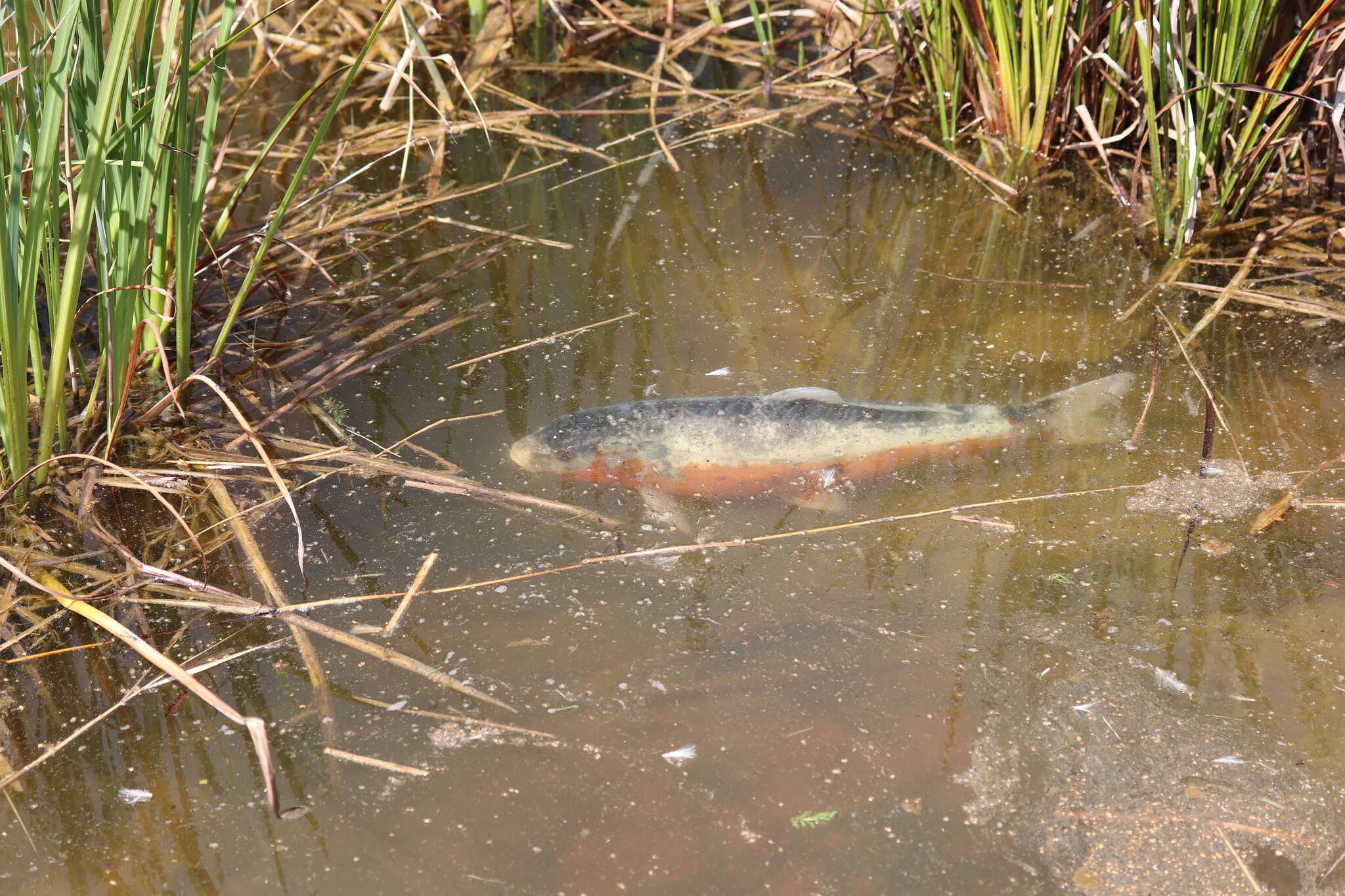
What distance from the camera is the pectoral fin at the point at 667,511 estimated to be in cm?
259

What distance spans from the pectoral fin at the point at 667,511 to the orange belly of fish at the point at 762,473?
1.2 inches

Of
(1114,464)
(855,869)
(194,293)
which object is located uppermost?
(194,293)

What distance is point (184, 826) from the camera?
74.4 inches

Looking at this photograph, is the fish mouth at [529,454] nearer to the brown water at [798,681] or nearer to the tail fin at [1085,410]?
the brown water at [798,681]

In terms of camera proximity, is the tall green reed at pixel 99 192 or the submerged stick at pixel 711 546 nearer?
the tall green reed at pixel 99 192

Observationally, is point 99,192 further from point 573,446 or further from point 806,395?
point 806,395

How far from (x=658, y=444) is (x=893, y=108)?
2727 millimetres

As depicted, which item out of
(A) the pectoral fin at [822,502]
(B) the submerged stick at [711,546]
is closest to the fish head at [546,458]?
(B) the submerged stick at [711,546]

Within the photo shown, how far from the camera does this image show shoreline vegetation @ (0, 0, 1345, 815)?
92.9 inches

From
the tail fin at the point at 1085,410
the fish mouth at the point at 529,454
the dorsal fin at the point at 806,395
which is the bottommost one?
the tail fin at the point at 1085,410

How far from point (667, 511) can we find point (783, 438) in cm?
44

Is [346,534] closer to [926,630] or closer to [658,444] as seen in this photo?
[658,444]

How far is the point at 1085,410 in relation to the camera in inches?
114

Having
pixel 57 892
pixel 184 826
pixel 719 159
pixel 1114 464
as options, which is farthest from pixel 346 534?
pixel 719 159
